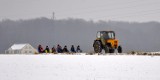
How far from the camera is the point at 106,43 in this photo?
30922 millimetres

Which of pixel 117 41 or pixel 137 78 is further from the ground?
pixel 117 41

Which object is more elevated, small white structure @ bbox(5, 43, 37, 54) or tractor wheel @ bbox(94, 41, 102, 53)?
small white structure @ bbox(5, 43, 37, 54)

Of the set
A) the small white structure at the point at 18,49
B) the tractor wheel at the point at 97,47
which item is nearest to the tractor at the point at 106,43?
the tractor wheel at the point at 97,47

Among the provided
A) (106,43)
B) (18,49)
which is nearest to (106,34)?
(106,43)

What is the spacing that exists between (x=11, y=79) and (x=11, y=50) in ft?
298

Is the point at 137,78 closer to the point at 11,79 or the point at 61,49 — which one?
the point at 11,79

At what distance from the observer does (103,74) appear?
1220cm

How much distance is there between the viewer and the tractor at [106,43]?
3047 cm

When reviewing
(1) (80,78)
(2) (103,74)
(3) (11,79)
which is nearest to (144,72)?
(2) (103,74)

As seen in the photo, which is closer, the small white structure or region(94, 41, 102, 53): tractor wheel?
region(94, 41, 102, 53): tractor wheel

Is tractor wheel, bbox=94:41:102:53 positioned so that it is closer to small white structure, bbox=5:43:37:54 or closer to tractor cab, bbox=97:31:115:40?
tractor cab, bbox=97:31:115:40

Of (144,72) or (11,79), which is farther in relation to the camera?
(144,72)

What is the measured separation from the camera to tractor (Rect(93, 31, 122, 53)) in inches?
1200

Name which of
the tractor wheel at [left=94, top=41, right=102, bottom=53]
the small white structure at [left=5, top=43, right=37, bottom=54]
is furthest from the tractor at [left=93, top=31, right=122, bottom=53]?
the small white structure at [left=5, top=43, right=37, bottom=54]
